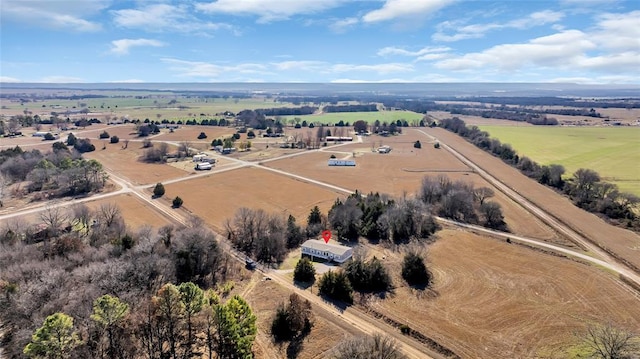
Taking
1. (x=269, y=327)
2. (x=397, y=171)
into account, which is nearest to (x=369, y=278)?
(x=269, y=327)

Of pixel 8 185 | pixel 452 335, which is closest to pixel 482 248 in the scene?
pixel 452 335

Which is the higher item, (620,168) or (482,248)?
(620,168)

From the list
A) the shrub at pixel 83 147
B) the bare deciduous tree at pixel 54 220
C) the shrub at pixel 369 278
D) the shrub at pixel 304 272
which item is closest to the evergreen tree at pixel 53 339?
the shrub at pixel 304 272

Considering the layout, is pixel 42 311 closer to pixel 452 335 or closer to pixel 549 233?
pixel 452 335

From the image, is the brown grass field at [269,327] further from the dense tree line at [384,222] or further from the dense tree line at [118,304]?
the dense tree line at [384,222]

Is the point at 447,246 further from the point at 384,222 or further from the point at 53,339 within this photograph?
the point at 53,339

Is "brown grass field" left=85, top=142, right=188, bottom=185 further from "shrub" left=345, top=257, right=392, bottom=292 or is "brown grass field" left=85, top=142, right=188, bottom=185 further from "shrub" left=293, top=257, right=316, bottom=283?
"shrub" left=345, top=257, right=392, bottom=292
